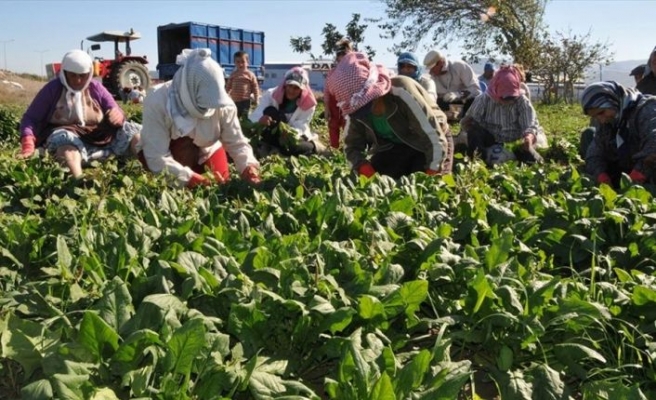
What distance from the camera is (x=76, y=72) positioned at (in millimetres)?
5355

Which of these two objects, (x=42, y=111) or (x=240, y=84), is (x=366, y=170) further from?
(x=240, y=84)

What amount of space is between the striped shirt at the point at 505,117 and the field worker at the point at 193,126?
2.76m

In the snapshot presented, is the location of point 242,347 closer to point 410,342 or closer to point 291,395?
point 291,395

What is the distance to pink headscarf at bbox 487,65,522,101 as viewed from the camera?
6.61 meters

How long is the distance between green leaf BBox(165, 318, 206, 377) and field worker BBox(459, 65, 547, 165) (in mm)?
5104

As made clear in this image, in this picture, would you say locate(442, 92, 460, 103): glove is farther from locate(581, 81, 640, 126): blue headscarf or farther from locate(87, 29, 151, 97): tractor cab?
locate(87, 29, 151, 97): tractor cab

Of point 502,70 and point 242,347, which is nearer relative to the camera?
point 242,347

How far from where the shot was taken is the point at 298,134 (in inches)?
300

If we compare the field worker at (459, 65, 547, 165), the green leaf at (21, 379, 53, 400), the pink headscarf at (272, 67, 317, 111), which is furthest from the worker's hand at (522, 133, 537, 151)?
the green leaf at (21, 379, 53, 400)

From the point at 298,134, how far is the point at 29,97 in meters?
21.5

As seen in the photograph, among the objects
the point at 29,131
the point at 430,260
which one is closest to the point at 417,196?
the point at 430,260

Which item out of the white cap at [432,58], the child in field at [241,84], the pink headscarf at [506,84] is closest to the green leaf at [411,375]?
the pink headscarf at [506,84]

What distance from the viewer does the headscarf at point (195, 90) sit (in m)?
4.64

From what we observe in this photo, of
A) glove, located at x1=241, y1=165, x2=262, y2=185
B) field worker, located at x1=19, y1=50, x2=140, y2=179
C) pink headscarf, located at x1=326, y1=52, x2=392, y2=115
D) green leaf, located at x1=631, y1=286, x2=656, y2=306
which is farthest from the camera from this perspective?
field worker, located at x1=19, y1=50, x2=140, y2=179
